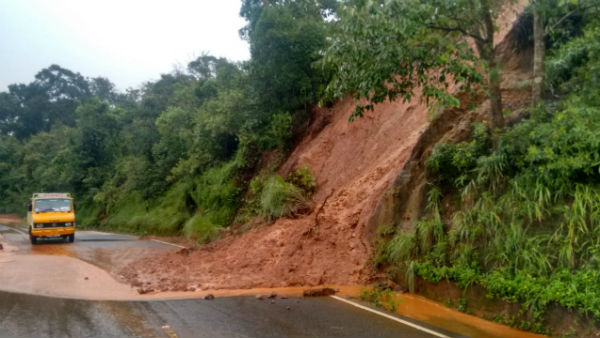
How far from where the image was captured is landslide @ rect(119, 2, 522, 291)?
11.4m

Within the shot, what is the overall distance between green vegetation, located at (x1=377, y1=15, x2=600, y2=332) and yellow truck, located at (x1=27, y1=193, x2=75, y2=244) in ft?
51.7

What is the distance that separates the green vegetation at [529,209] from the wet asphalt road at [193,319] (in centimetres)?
173

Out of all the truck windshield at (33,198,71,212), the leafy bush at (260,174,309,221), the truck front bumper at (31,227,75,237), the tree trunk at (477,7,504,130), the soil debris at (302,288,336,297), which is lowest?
the truck front bumper at (31,227,75,237)

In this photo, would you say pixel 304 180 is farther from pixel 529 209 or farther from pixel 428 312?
pixel 529 209

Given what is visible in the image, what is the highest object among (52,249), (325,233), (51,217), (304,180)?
(304,180)

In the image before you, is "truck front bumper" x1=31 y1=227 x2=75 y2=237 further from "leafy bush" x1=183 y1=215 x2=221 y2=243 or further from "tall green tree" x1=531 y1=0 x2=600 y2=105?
"tall green tree" x1=531 y1=0 x2=600 y2=105

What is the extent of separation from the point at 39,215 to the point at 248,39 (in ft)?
39.0

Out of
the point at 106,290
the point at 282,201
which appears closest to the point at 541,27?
the point at 282,201

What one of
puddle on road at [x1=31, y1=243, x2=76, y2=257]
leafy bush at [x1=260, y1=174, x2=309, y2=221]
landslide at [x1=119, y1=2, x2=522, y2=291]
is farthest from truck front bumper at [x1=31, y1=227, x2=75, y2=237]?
leafy bush at [x1=260, y1=174, x2=309, y2=221]

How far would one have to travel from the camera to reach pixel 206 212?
76.3 ft

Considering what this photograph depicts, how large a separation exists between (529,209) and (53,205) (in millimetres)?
19988

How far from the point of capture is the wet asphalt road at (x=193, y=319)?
270 inches

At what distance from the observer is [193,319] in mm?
7641

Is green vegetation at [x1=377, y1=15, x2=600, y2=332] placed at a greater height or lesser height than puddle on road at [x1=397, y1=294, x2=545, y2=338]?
greater
